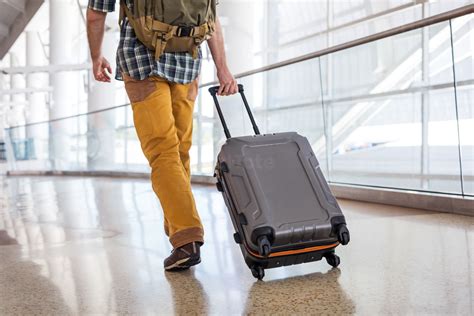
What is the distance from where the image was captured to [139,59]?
189 cm

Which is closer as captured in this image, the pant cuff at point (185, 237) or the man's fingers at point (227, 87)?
the pant cuff at point (185, 237)

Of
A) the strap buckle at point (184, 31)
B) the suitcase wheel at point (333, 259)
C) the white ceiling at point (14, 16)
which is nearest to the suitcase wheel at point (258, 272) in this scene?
the suitcase wheel at point (333, 259)

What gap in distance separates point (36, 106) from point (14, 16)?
587 inches

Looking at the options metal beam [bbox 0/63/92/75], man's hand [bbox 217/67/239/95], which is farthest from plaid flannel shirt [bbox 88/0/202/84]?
metal beam [bbox 0/63/92/75]

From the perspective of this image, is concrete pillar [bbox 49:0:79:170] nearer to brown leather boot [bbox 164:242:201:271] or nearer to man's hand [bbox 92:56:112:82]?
man's hand [bbox 92:56:112:82]

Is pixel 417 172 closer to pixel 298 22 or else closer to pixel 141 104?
pixel 141 104

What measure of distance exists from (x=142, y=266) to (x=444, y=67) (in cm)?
270

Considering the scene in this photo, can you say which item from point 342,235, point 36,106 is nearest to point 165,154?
point 342,235

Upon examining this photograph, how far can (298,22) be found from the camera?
1034 centimetres

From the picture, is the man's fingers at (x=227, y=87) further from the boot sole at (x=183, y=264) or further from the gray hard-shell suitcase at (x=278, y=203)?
the boot sole at (x=183, y=264)

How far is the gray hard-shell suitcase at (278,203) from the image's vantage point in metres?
1.62

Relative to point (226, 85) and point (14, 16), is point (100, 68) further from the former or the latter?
point (14, 16)

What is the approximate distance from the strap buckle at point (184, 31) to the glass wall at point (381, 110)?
6.56 ft

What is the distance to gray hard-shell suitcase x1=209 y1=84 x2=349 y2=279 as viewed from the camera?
1618mm
